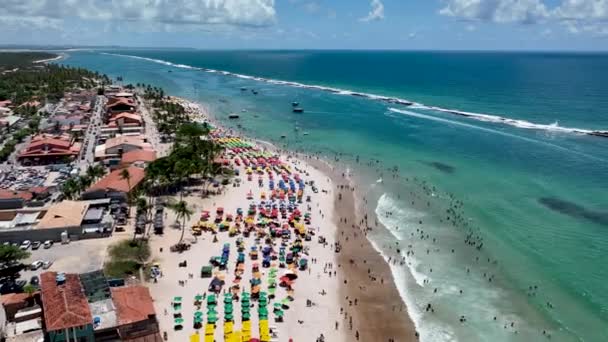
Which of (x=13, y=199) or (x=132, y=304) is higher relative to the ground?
(x=132, y=304)

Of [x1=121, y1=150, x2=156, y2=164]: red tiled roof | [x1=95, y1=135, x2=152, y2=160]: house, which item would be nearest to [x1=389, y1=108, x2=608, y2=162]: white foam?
[x1=95, y1=135, x2=152, y2=160]: house

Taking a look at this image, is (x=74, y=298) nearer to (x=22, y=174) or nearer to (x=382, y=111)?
(x=22, y=174)

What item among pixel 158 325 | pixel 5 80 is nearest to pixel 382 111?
pixel 158 325

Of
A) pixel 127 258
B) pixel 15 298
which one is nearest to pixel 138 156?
pixel 127 258

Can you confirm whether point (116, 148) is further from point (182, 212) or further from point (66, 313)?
point (66, 313)

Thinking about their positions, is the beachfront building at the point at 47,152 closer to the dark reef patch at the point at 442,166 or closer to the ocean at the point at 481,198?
the ocean at the point at 481,198

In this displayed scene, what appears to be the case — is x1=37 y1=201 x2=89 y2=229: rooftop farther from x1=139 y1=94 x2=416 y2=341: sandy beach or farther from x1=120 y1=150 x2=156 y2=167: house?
x1=120 y1=150 x2=156 y2=167: house

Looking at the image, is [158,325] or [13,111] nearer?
[158,325]
